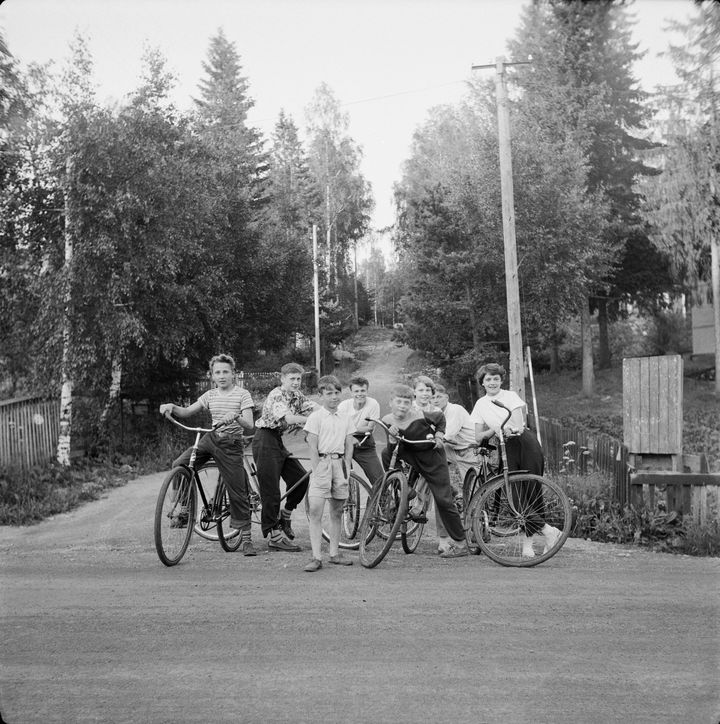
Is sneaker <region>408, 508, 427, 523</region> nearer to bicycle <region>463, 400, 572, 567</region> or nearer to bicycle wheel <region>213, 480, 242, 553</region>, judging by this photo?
bicycle <region>463, 400, 572, 567</region>

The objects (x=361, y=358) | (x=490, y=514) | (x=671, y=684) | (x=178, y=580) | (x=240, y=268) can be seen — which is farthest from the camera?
(x=361, y=358)

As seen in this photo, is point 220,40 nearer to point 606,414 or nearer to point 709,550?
point 709,550

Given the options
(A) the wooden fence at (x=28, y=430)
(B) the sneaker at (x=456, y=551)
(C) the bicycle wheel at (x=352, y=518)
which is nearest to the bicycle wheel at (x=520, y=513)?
(B) the sneaker at (x=456, y=551)

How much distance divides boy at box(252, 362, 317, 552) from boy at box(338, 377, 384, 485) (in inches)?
18.2

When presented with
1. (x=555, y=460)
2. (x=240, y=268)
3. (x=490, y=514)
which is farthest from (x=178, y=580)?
(x=240, y=268)

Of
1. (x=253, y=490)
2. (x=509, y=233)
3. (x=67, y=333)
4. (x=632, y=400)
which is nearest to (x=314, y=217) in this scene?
(x=509, y=233)

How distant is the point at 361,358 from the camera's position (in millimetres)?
47344

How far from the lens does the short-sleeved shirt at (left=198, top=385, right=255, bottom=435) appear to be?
265 inches

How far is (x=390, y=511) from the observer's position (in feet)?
21.2

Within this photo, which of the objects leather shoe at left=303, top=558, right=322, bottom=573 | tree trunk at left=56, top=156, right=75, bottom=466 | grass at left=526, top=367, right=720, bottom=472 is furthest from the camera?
grass at left=526, top=367, right=720, bottom=472

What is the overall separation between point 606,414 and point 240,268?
13.3 metres

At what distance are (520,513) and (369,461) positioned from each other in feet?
6.21

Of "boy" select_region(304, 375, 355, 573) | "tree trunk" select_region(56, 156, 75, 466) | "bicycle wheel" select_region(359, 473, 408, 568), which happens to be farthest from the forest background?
"bicycle wheel" select_region(359, 473, 408, 568)

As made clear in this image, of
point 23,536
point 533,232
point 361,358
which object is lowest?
point 23,536
